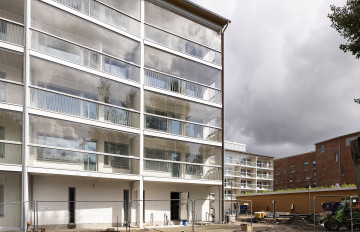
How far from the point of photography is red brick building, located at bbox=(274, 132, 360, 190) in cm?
6209

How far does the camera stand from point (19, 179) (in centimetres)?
1970

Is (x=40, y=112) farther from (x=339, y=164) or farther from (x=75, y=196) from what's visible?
(x=339, y=164)

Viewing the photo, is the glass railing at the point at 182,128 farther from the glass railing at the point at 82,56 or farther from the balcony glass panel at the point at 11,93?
the balcony glass panel at the point at 11,93

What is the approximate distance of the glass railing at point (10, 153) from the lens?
62.3ft

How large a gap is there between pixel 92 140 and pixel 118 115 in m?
2.42

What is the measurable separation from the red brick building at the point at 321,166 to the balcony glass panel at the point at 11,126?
49174 millimetres

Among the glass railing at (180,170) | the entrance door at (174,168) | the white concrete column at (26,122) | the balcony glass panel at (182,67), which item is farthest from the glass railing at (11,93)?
the entrance door at (174,168)

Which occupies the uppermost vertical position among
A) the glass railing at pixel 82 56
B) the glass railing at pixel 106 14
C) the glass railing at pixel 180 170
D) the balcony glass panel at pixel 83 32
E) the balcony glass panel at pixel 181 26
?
the balcony glass panel at pixel 181 26

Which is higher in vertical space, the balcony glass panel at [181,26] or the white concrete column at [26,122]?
the balcony glass panel at [181,26]

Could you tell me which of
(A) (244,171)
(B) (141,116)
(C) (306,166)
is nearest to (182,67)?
(B) (141,116)

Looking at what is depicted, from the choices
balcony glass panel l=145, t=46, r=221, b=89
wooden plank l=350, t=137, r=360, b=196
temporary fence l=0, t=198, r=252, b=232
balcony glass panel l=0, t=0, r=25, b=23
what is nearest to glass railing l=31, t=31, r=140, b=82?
balcony glass panel l=0, t=0, r=25, b=23

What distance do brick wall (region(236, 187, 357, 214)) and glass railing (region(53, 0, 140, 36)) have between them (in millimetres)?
21245

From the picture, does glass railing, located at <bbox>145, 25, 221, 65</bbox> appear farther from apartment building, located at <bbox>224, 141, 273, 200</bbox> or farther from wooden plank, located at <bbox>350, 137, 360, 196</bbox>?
apartment building, located at <bbox>224, 141, 273, 200</bbox>

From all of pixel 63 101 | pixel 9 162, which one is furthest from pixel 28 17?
pixel 9 162
